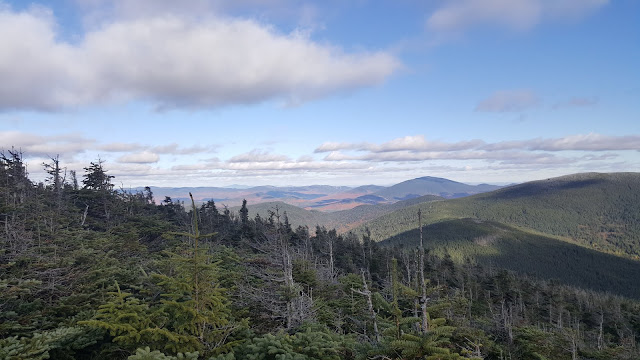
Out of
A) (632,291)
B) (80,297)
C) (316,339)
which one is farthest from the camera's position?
(632,291)

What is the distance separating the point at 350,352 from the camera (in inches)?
453

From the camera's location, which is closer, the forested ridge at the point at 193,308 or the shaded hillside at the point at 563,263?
the forested ridge at the point at 193,308

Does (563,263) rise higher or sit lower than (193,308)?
lower

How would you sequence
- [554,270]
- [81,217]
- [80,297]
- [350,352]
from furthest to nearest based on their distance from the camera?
[554,270]
[81,217]
[80,297]
[350,352]

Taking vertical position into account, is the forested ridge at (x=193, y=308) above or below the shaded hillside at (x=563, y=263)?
above

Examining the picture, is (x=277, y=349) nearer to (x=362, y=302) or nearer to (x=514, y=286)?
(x=362, y=302)

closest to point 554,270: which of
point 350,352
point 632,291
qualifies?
point 632,291

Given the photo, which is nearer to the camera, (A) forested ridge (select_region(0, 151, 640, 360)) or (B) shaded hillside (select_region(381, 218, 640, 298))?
(A) forested ridge (select_region(0, 151, 640, 360))

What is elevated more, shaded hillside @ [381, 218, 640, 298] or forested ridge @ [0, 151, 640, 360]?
forested ridge @ [0, 151, 640, 360]

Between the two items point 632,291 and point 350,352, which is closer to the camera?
point 350,352

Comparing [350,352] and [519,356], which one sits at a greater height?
[350,352]

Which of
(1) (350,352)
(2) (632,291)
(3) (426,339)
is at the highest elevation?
(3) (426,339)

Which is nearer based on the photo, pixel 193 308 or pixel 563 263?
pixel 193 308

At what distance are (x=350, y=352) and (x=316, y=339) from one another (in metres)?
2.21
